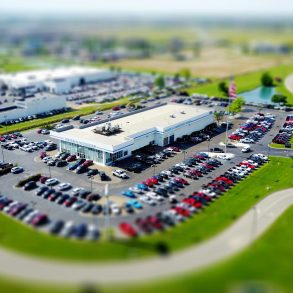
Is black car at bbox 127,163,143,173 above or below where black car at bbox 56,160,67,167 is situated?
below

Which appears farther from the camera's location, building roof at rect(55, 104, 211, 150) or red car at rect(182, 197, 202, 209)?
building roof at rect(55, 104, 211, 150)

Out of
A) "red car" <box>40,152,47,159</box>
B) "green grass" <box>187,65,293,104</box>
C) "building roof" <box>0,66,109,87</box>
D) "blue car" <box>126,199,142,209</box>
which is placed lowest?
"blue car" <box>126,199,142,209</box>

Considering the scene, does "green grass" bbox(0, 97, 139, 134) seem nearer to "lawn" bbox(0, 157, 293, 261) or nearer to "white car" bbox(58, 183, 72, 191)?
"white car" bbox(58, 183, 72, 191)

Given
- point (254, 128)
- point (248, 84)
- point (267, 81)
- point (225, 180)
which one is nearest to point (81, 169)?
point (225, 180)

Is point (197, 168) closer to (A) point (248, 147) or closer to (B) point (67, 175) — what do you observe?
(A) point (248, 147)

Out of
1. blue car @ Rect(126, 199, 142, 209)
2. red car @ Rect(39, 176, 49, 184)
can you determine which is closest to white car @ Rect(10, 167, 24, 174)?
red car @ Rect(39, 176, 49, 184)

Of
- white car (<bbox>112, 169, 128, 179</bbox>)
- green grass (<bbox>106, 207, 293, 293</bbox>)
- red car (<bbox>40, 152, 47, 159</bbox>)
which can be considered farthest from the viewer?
red car (<bbox>40, 152, 47, 159</bbox>)

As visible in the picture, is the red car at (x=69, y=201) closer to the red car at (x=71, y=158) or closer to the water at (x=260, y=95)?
the red car at (x=71, y=158)
